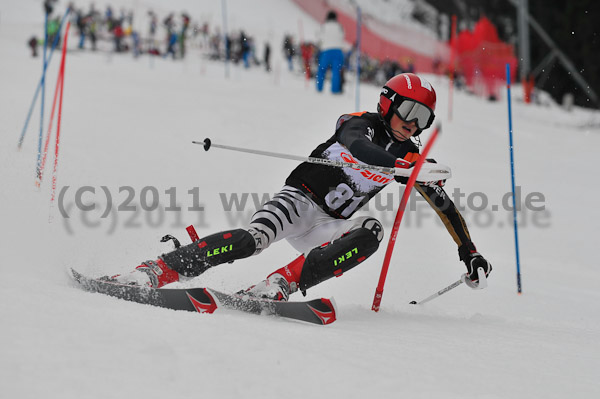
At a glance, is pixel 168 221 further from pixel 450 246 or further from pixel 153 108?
pixel 153 108

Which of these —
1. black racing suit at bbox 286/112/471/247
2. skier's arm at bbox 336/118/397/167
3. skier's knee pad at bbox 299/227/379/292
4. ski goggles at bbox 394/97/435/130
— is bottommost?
skier's knee pad at bbox 299/227/379/292

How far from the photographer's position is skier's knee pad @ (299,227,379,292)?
308cm

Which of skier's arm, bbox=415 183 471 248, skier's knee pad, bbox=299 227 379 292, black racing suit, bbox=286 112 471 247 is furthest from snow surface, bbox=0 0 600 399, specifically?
black racing suit, bbox=286 112 471 247

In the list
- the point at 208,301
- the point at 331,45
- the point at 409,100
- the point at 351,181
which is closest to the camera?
the point at 208,301

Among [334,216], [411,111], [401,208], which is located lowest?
[334,216]

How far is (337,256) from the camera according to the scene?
3.08m

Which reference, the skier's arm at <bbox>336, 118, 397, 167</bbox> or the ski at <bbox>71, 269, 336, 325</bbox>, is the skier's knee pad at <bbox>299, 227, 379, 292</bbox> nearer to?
the ski at <bbox>71, 269, 336, 325</bbox>

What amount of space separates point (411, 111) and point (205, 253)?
139 cm

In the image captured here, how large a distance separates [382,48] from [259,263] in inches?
991

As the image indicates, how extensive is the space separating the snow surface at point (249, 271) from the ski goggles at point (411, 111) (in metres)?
1.13

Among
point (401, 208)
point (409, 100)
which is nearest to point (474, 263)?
point (401, 208)

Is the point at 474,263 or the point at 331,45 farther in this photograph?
the point at 331,45

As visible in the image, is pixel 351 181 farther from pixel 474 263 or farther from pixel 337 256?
pixel 474 263

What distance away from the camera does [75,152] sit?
291 inches
